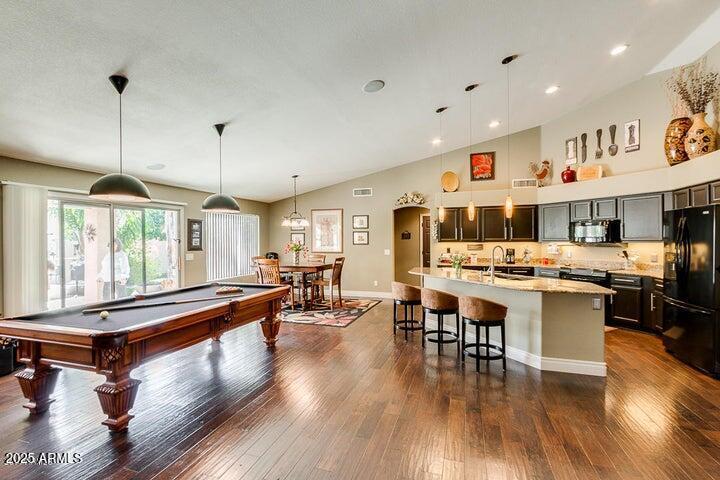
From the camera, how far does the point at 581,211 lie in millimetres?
6250

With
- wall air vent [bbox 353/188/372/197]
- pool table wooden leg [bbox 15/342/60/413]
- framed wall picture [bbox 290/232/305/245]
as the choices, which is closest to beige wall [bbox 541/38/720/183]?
wall air vent [bbox 353/188/372/197]

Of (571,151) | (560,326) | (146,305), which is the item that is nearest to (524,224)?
(571,151)

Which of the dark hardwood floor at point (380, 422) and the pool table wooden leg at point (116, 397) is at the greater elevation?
the pool table wooden leg at point (116, 397)

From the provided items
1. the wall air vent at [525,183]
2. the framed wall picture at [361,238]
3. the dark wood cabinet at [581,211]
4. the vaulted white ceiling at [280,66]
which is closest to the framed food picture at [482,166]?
the wall air vent at [525,183]

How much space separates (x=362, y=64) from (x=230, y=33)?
1359 mm

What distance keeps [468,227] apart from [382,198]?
235cm

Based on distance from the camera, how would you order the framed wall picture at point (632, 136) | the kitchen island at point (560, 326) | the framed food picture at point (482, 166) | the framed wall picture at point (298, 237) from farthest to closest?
1. the framed wall picture at point (298, 237)
2. the framed food picture at point (482, 166)
3. the framed wall picture at point (632, 136)
4. the kitchen island at point (560, 326)

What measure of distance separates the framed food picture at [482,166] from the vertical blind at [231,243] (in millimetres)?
5801

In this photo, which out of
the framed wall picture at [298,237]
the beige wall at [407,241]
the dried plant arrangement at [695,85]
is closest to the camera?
the dried plant arrangement at [695,85]

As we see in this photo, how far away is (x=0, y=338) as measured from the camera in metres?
2.76

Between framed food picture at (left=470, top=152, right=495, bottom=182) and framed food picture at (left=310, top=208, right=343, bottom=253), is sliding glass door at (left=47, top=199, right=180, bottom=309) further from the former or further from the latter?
framed food picture at (left=470, top=152, right=495, bottom=182)

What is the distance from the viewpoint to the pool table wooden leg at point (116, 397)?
253 centimetres

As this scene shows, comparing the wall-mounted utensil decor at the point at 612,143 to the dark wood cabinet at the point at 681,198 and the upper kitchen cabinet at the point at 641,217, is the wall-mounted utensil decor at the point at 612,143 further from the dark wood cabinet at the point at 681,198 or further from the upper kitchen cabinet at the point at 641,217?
the dark wood cabinet at the point at 681,198

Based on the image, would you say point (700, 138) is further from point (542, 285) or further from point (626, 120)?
point (542, 285)
